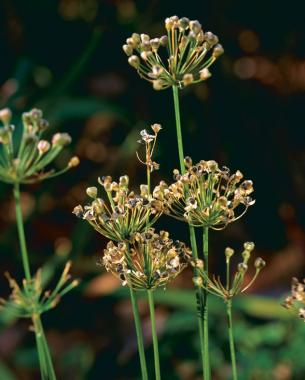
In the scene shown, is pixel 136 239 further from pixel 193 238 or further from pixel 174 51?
pixel 174 51

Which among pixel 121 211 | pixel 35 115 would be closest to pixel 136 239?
pixel 121 211

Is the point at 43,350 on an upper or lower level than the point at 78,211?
lower

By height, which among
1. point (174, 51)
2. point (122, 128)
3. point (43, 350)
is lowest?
point (43, 350)

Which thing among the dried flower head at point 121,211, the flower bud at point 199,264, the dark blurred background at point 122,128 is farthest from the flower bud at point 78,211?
the dark blurred background at point 122,128

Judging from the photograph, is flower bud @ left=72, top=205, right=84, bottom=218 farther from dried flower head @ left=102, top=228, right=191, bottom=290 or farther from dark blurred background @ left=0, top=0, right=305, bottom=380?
dark blurred background @ left=0, top=0, right=305, bottom=380

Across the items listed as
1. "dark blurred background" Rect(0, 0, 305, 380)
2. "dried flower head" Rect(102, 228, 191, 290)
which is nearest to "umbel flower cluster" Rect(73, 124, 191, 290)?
"dried flower head" Rect(102, 228, 191, 290)

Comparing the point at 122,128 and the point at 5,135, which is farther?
the point at 122,128
